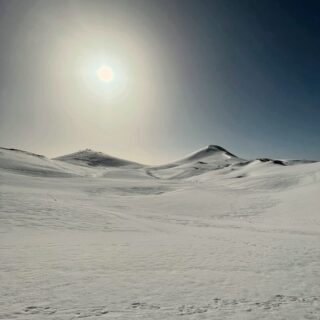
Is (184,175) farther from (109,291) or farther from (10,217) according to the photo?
(109,291)

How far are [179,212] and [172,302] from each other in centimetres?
2919

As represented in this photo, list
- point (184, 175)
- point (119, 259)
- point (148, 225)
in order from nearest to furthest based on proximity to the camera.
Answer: point (119, 259) < point (148, 225) < point (184, 175)

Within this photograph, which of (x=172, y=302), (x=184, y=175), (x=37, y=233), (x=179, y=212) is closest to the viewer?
(x=172, y=302)

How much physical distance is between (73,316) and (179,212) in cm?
3079

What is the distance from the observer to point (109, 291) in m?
10.4

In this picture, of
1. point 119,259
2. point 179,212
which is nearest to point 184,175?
point 179,212

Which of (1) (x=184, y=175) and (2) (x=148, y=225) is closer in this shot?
(2) (x=148, y=225)

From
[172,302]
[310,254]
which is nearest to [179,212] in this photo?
[310,254]

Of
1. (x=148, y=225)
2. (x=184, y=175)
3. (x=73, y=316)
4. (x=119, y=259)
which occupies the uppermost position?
(x=184, y=175)

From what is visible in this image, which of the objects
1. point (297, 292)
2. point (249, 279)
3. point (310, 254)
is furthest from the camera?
point (310, 254)

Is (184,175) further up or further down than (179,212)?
further up

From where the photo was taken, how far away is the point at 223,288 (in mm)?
11227

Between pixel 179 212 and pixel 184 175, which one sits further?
pixel 184 175

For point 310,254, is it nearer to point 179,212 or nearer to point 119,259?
point 119,259
